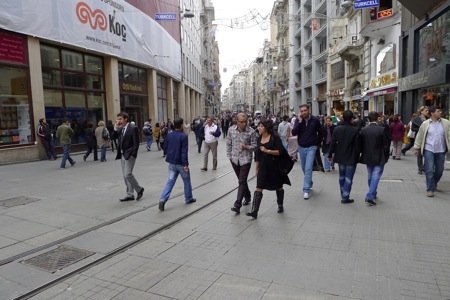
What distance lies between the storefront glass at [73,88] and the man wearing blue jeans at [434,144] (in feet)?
46.0

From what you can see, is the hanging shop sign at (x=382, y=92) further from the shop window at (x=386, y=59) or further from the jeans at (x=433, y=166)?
the jeans at (x=433, y=166)

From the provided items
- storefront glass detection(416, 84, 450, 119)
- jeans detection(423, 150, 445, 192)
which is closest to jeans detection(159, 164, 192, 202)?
jeans detection(423, 150, 445, 192)

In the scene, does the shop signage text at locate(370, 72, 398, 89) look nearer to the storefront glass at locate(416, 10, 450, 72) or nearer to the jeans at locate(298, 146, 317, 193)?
the storefront glass at locate(416, 10, 450, 72)

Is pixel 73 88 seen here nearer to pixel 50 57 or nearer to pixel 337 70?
pixel 50 57

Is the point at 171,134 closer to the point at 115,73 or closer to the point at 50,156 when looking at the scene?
the point at 50,156

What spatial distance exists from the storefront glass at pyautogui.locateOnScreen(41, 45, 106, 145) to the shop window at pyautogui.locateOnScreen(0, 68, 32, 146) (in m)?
1.35

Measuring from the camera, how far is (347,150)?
6418mm

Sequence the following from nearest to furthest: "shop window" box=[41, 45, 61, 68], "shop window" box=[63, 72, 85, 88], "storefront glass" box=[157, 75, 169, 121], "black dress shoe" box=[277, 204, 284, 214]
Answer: "black dress shoe" box=[277, 204, 284, 214]
"shop window" box=[41, 45, 61, 68]
"shop window" box=[63, 72, 85, 88]
"storefront glass" box=[157, 75, 169, 121]

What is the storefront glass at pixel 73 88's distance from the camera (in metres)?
14.8

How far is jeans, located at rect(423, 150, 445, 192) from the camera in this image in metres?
6.91

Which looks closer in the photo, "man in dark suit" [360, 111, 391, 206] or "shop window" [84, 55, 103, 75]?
"man in dark suit" [360, 111, 391, 206]

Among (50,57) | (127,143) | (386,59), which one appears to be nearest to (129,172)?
(127,143)

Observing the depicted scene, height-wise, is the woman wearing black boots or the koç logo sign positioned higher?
the koç logo sign

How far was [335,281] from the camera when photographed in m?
3.48
